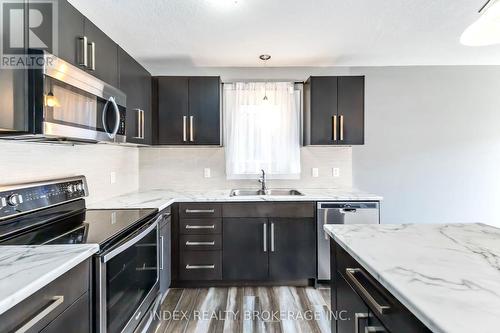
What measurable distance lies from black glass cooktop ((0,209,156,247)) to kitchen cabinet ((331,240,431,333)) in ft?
3.70

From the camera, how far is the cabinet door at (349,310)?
1115mm

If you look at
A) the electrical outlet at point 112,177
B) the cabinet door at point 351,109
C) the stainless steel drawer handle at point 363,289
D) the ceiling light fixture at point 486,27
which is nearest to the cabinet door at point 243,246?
the electrical outlet at point 112,177

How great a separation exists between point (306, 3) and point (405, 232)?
161cm

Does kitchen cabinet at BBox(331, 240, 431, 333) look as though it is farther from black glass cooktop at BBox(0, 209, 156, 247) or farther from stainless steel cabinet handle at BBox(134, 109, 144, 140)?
stainless steel cabinet handle at BBox(134, 109, 144, 140)

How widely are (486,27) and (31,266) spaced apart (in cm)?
204

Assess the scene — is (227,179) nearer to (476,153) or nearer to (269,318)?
(269,318)

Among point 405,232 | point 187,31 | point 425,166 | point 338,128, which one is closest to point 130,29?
point 187,31

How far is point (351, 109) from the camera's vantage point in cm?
301

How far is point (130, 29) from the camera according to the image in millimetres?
2385

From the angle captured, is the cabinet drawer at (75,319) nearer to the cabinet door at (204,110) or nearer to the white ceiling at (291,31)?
the white ceiling at (291,31)

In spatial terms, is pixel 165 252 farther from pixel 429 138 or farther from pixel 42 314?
pixel 429 138

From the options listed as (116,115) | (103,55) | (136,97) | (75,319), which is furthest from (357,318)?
(136,97)

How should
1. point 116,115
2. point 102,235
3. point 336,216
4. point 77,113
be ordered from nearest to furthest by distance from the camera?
point 102,235 → point 77,113 → point 116,115 → point 336,216

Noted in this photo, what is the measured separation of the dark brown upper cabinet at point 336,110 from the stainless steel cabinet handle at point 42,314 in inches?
100.0
